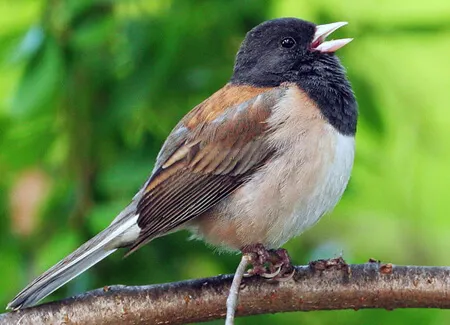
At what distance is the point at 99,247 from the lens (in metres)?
2.85

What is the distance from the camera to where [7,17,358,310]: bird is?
2.97 metres

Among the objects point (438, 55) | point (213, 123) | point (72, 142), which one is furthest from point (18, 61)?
point (438, 55)

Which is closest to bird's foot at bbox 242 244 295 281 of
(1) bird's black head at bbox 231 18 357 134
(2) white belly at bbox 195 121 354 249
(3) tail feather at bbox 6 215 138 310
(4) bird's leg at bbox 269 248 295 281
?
(4) bird's leg at bbox 269 248 295 281

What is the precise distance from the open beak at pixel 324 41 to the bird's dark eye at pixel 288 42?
0.24 ft

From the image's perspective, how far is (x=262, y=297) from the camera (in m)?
2.70

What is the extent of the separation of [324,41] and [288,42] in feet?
0.42

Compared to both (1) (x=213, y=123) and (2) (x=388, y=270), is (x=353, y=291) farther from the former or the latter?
(1) (x=213, y=123)

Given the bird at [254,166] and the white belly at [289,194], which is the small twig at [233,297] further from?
the white belly at [289,194]

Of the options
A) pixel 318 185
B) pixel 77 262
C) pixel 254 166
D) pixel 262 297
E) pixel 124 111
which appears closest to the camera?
pixel 262 297

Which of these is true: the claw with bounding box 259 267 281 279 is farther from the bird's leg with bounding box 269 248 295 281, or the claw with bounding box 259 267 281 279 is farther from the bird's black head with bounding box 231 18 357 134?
the bird's black head with bounding box 231 18 357 134

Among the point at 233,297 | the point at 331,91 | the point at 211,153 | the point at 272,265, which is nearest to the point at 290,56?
the point at 331,91

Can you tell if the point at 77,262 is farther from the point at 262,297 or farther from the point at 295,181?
the point at 295,181

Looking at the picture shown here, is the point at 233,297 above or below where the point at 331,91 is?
below

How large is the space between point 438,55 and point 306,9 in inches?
45.1
